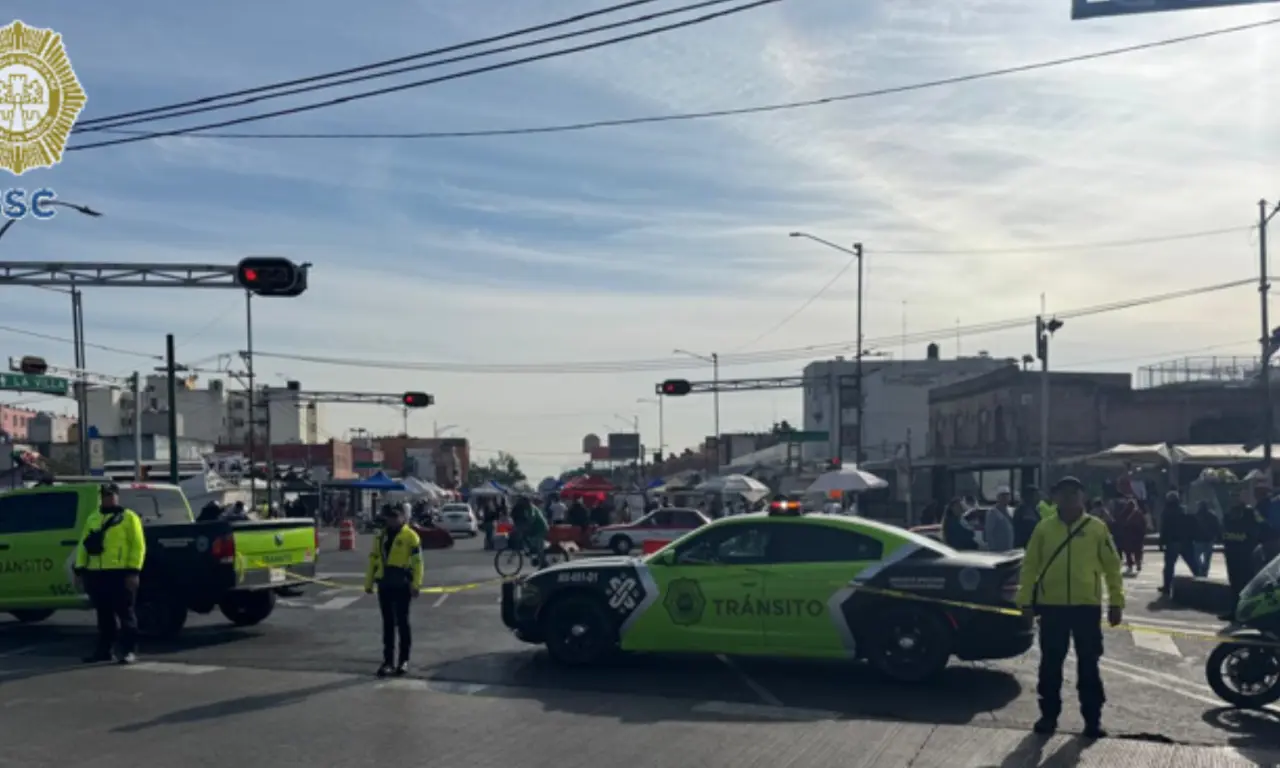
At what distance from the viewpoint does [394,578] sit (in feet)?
40.2

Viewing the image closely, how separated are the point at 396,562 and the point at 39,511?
19.3ft

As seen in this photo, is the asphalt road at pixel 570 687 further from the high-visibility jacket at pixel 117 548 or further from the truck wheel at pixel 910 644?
the high-visibility jacket at pixel 117 548

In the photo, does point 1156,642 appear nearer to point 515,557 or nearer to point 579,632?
point 579,632

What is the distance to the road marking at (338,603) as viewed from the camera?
18.4 metres

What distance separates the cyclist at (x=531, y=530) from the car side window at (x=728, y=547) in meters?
14.3

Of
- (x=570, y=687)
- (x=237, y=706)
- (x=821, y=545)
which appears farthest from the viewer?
(x=821, y=545)

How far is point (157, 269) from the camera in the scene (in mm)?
22109

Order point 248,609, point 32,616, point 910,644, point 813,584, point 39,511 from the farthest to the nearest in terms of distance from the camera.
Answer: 1. point 32,616
2. point 248,609
3. point 39,511
4. point 813,584
5. point 910,644

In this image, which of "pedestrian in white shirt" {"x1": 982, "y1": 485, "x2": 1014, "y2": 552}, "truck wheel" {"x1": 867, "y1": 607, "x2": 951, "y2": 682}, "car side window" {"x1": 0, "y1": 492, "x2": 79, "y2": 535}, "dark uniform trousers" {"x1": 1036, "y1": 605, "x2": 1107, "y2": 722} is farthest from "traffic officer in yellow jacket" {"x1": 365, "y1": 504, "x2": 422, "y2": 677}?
"pedestrian in white shirt" {"x1": 982, "y1": 485, "x2": 1014, "y2": 552}

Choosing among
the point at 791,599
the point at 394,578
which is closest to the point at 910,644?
the point at 791,599

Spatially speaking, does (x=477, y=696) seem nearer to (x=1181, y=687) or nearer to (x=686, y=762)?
(x=686, y=762)

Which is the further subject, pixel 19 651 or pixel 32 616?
pixel 32 616

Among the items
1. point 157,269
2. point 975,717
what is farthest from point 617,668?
point 157,269

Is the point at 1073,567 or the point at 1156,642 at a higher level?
the point at 1073,567
